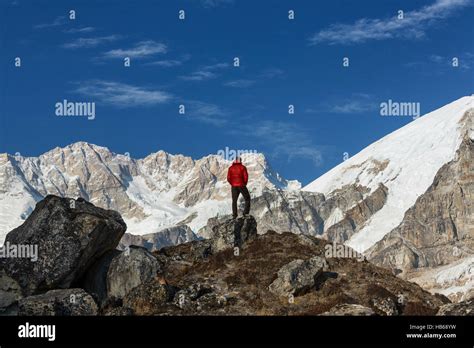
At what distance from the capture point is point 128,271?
37156mm

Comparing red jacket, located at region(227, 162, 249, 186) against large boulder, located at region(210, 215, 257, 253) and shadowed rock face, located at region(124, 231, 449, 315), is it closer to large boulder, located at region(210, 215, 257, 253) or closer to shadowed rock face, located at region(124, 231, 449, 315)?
large boulder, located at region(210, 215, 257, 253)

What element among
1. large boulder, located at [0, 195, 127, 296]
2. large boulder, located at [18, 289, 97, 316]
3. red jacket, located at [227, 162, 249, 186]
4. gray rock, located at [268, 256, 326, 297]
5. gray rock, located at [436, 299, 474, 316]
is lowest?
gray rock, located at [436, 299, 474, 316]

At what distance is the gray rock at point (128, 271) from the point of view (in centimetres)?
3688

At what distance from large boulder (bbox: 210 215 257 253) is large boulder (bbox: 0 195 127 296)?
695 cm

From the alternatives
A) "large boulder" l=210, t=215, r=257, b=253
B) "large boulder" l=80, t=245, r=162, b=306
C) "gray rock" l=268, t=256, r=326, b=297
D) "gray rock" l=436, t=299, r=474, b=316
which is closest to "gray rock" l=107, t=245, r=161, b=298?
"large boulder" l=80, t=245, r=162, b=306

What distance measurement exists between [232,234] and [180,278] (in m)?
5.79

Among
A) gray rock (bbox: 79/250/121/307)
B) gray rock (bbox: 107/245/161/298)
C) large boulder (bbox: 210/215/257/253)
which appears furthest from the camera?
large boulder (bbox: 210/215/257/253)

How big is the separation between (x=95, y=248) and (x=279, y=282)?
10.8 meters

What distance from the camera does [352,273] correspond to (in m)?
38.4

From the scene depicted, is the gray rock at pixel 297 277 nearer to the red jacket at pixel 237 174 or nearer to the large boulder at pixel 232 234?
the red jacket at pixel 237 174

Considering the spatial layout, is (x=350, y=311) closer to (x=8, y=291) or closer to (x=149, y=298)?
(x=149, y=298)

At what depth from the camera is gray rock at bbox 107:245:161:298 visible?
3688 cm
